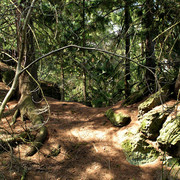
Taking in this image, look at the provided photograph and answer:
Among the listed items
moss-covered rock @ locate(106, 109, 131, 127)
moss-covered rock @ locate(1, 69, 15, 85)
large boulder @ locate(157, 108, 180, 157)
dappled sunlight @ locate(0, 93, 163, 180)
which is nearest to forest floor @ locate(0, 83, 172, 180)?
dappled sunlight @ locate(0, 93, 163, 180)

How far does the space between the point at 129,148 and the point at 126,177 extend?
0.86 m

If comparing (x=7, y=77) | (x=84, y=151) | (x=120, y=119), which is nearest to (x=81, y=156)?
(x=84, y=151)

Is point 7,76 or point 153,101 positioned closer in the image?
point 153,101

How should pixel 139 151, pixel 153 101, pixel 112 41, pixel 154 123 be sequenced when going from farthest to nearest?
1. pixel 112 41
2. pixel 153 101
3. pixel 154 123
4. pixel 139 151

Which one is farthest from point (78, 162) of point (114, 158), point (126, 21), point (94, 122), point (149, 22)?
point (126, 21)

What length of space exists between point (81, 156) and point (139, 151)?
1542mm

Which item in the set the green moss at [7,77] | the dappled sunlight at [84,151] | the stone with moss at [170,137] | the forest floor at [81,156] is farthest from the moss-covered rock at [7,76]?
the stone with moss at [170,137]

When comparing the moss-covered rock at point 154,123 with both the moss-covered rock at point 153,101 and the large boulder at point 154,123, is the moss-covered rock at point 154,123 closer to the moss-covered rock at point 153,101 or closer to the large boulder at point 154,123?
the large boulder at point 154,123

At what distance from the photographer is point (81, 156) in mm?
4586

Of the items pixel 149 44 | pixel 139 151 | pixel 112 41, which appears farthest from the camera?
pixel 112 41

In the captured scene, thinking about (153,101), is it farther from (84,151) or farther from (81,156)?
(81,156)

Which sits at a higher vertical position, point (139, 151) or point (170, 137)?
point (170, 137)

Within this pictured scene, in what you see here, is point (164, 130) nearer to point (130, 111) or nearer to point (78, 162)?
point (130, 111)

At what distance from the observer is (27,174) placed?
3.79 m
